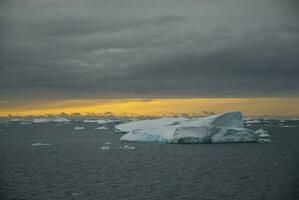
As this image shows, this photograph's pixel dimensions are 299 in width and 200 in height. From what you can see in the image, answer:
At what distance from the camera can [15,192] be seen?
22.2 m

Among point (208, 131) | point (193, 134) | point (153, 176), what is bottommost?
point (153, 176)

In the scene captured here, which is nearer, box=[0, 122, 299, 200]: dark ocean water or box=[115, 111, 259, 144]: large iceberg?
box=[0, 122, 299, 200]: dark ocean water

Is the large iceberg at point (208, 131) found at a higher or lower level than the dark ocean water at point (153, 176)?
higher

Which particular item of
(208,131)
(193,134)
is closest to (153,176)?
(208,131)

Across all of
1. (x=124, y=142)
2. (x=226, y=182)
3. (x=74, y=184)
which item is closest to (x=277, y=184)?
(x=226, y=182)

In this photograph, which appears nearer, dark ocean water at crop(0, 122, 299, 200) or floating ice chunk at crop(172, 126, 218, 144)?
dark ocean water at crop(0, 122, 299, 200)

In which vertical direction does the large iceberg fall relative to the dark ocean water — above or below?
above

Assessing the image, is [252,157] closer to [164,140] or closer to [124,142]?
[164,140]

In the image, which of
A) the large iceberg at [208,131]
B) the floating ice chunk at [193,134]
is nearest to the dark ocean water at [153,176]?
the floating ice chunk at [193,134]

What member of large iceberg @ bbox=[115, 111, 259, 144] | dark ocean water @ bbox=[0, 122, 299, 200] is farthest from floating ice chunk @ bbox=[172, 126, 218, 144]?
dark ocean water @ bbox=[0, 122, 299, 200]

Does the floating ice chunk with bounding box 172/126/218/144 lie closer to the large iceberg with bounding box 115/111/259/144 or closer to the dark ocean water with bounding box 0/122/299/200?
the large iceberg with bounding box 115/111/259/144

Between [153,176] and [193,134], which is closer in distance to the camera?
[153,176]

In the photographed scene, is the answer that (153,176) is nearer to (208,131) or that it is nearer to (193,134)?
(208,131)

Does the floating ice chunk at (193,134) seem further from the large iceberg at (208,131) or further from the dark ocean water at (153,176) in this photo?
the dark ocean water at (153,176)
